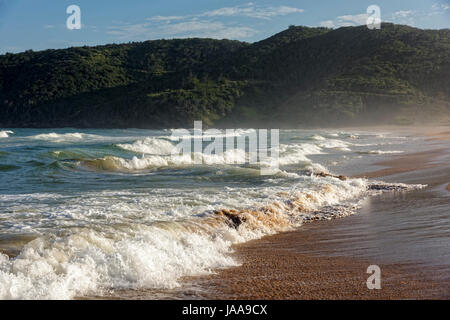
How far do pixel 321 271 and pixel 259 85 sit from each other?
8106cm

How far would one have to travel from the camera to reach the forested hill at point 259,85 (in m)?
64.7

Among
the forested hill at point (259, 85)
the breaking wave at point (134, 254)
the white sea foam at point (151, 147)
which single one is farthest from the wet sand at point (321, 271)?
the forested hill at point (259, 85)

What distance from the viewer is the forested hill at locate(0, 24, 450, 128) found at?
6469cm

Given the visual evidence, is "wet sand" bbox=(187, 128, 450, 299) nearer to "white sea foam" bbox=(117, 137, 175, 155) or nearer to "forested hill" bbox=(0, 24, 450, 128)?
"white sea foam" bbox=(117, 137, 175, 155)

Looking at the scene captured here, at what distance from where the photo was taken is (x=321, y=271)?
5168mm

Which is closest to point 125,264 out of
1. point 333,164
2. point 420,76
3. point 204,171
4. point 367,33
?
point 204,171

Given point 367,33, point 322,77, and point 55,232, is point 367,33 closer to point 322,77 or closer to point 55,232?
point 322,77

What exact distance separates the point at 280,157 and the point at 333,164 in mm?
2306

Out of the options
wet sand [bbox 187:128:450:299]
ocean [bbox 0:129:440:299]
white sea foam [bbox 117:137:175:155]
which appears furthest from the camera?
white sea foam [bbox 117:137:175:155]

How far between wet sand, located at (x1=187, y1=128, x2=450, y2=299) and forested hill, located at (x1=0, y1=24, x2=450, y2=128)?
50.5 meters

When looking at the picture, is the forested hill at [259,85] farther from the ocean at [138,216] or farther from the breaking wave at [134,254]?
the breaking wave at [134,254]

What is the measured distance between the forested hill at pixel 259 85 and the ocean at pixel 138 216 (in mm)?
45675

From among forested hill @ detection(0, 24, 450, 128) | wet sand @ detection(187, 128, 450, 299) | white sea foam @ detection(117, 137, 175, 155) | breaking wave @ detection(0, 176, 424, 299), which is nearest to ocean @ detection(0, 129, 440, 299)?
breaking wave @ detection(0, 176, 424, 299)

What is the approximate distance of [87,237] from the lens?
5902 millimetres
